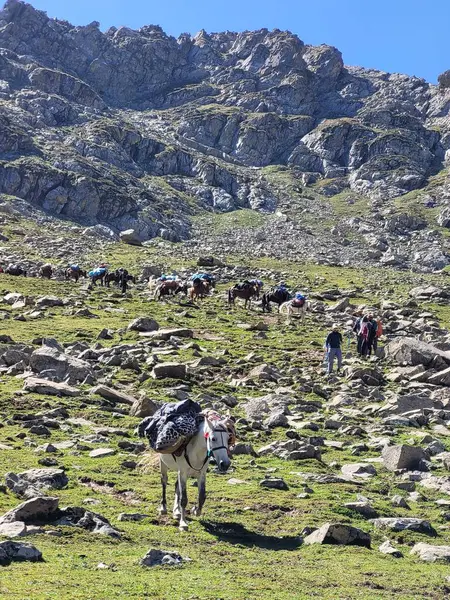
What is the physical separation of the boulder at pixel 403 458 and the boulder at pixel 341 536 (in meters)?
4.65

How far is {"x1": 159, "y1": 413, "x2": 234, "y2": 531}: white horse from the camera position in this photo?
10.8 m

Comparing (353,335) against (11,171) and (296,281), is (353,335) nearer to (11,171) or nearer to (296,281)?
(296,281)

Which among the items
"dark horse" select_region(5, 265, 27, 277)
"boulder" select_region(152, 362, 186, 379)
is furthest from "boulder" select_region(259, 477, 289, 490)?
"dark horse" select_region(5, 265, 27, 277)

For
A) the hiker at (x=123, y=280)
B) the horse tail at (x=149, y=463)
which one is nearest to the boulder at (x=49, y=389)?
the horse tail at (x=149, y=463)

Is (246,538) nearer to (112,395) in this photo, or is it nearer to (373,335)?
(112,395)

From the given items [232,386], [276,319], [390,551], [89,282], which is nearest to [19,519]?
[390,551]

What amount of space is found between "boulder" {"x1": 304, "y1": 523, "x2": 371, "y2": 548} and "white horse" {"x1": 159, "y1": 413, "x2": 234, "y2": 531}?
1.66 meters

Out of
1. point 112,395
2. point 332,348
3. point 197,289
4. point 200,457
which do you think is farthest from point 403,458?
point 197,289

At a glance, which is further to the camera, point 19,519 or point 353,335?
point 353,335

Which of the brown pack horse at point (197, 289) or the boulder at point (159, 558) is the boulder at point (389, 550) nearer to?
the boulder at point (159, 558)

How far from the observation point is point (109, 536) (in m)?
9.70

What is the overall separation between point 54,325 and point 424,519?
2327 cm

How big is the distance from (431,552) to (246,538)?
99.8 inches

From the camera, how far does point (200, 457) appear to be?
443 inches
